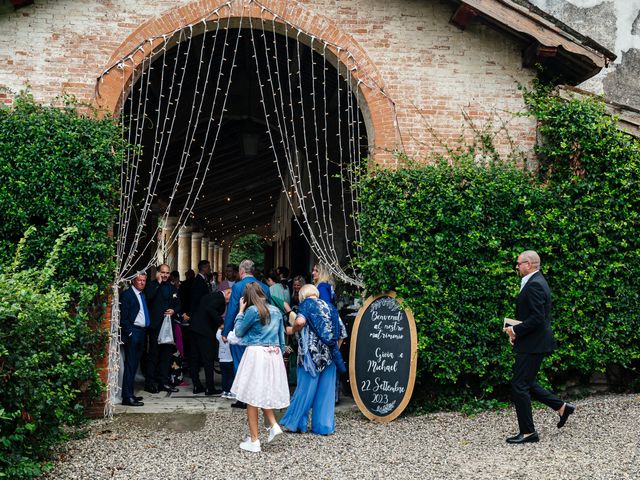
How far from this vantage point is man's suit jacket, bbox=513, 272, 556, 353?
672 cm

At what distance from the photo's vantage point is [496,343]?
8656 mm

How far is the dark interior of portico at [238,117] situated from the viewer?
1030cm

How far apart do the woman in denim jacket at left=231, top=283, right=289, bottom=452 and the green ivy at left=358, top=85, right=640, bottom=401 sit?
203 cm

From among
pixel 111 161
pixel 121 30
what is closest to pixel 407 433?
pixel 111 161

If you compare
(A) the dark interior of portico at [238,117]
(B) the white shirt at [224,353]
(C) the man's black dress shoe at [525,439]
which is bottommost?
(C) the man's black dress shoe at [525,439]

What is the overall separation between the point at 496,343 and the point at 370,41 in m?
4.13

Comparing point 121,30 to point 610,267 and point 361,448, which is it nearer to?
point 361,448

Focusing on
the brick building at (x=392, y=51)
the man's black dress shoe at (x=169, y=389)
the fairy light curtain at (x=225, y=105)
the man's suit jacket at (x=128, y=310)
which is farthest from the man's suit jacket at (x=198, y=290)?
the brick building at (x=392, y=51)

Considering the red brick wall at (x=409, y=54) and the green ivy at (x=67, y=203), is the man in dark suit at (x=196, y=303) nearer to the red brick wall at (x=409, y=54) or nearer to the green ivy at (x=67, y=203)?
the green ivy at (x=67, y=203)

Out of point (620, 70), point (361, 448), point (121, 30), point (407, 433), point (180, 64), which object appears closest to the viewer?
point (361, 448)

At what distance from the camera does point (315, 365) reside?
7.63 m

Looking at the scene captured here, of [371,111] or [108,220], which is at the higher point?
[371,111]

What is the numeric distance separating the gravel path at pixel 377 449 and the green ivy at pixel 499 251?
68cm

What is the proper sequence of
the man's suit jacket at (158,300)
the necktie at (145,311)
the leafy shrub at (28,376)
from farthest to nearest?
the man's suit jacket at (158,300) → the necktie at (145,311) → the leafy shrub at (28,376)
